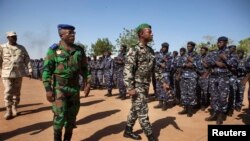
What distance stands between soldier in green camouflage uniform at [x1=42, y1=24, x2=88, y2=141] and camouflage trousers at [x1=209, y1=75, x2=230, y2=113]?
393 centimetres

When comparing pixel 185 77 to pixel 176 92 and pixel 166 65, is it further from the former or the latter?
pixel 176 92

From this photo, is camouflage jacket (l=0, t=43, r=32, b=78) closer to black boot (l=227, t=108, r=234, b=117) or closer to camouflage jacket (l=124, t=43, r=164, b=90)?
camouflage jacket (l=124, t=43, r=164, b=90)

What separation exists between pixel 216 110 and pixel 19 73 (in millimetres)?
5491

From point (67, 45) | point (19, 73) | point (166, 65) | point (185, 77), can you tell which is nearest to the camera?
point (67, 45)

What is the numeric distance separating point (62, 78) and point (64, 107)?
512 millimetres

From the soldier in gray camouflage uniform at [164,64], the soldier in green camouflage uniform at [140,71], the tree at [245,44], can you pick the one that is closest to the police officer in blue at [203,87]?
the soldier in gray camouflage uniform at [164,64]

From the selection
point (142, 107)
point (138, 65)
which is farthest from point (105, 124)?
point (138, 65)

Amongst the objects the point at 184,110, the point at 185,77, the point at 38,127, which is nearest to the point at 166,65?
the point at 185,77

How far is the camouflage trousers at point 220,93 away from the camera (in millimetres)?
6773

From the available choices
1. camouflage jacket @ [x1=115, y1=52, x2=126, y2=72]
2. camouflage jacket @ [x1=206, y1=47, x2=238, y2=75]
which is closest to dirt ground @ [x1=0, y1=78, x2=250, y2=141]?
camouflage jacket @ [x1=206, y1=47, x2=238, y2=75]

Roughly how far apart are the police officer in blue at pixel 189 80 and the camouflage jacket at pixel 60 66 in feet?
13.7

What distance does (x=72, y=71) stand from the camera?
469 cm

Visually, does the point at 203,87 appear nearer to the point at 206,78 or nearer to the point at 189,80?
the point at 206,78

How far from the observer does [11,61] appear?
23.8 ft
